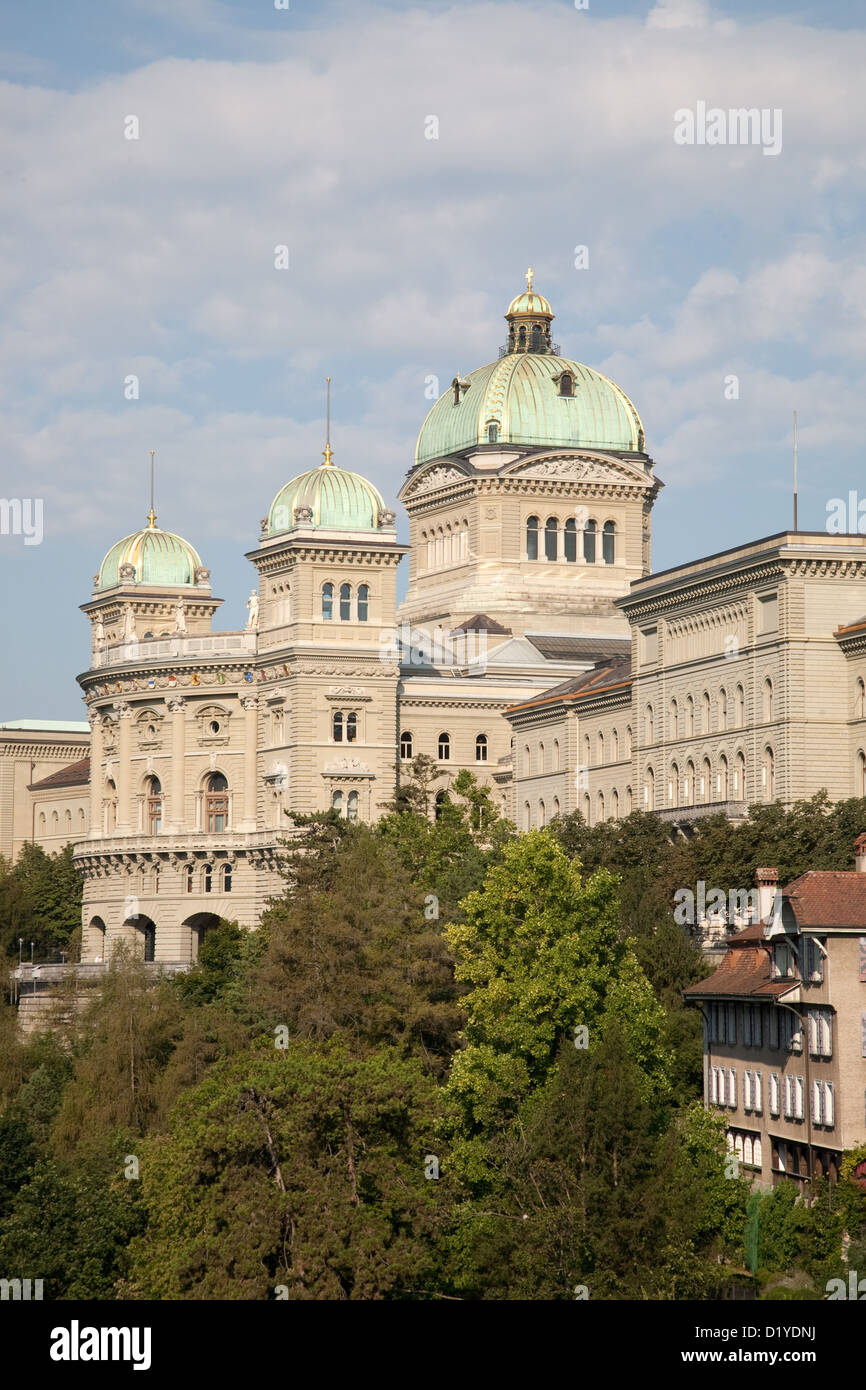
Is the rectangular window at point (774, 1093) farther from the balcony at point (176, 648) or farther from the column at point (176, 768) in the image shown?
the column at point (176, 768)

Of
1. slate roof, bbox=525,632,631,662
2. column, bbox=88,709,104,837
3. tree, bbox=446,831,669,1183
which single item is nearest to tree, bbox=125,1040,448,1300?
tree, bbox=446,831,669,1183

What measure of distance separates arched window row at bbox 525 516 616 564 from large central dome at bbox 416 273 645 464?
173 inches

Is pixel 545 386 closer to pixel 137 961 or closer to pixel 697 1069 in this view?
pixel 137 961

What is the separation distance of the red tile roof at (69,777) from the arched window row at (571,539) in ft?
110

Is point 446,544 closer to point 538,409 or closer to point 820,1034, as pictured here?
point 538,409

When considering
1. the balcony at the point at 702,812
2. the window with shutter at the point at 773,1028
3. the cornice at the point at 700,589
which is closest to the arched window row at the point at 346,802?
the cornice at the point at 700,589

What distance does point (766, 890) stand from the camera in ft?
269

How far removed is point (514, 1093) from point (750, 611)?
130ft

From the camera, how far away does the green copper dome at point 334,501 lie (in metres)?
142

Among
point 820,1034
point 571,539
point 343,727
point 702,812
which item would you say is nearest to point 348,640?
point 343,727

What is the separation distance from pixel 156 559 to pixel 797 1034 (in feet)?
325

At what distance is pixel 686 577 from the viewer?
385 ft

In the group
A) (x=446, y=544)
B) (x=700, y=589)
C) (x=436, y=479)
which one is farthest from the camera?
(x=436, y=479)
